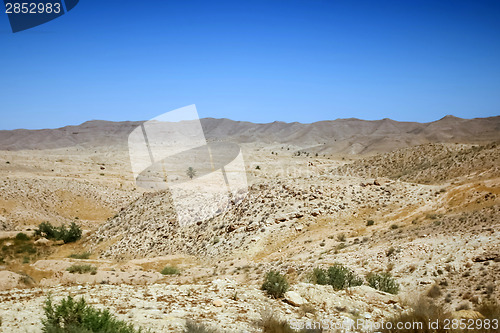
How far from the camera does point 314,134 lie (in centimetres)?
14638

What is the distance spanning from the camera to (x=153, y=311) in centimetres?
664

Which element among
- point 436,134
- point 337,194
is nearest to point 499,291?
point 337,194

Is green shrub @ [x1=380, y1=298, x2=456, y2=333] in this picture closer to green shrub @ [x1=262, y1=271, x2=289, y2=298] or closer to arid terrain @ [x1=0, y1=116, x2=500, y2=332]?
arid terrain @ [x1=0, y1=116, x2=500, y2=332]

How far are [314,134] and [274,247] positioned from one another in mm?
134678

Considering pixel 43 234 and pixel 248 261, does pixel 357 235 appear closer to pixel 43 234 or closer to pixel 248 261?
pixel 248 261

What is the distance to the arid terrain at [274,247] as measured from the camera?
714 centimetres

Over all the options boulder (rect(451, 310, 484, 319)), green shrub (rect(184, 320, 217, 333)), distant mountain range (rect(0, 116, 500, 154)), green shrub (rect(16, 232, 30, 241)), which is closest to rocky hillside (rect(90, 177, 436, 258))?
green shrub (rect(16, 232, 30, 241))

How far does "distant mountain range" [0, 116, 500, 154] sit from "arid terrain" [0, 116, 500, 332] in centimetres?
7298

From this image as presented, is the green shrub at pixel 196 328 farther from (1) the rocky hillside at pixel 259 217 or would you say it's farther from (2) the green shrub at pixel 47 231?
(2) the green shrub at pixel 47 231

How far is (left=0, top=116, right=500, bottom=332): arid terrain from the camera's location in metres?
7.14

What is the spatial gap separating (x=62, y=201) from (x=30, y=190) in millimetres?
3001

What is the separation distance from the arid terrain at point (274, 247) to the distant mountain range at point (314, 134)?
239 ft

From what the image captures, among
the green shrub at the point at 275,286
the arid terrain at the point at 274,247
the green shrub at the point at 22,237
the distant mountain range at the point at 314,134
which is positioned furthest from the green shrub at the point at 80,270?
the distant mountain range at the point at 314,134

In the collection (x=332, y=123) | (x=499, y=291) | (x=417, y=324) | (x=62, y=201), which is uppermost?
(x=332, y=123)
